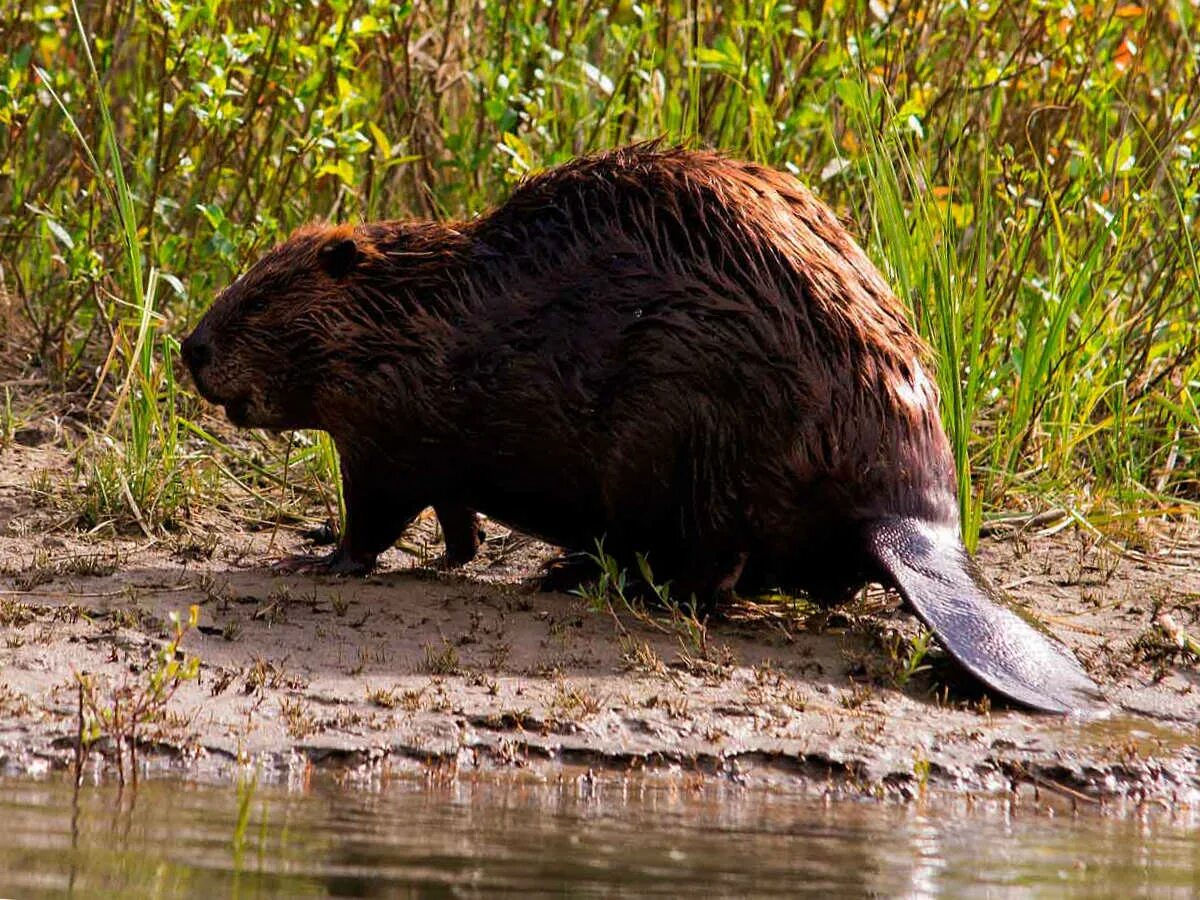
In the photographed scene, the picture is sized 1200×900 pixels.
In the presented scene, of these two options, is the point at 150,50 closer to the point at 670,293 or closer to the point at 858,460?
the point at 670,293

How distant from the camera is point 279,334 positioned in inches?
166

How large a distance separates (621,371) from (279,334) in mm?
808

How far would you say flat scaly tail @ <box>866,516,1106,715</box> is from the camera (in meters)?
3.56

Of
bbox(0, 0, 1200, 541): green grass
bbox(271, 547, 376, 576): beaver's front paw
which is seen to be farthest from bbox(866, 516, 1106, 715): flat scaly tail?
bbox(271, 547, 376, 576): beaver's front paw

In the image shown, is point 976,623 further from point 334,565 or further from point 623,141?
point 623,141

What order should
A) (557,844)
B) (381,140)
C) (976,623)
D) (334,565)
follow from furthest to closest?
(381,140) → (334,565) → (976,623) → (557,844)

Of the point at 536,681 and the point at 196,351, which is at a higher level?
the point at 196,351

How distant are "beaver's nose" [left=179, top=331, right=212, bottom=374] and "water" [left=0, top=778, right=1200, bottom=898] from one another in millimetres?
1396

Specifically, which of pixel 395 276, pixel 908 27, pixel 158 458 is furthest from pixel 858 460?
pixel 908 27

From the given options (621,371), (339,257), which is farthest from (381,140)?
(621,371)


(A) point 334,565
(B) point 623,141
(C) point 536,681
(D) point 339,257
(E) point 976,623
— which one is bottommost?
(C) point 536,681

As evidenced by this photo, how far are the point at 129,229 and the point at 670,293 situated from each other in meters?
1.56

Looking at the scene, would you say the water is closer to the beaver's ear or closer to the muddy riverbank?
the muddy riverbank

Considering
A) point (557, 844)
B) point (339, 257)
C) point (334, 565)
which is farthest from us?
point (334, 565)
